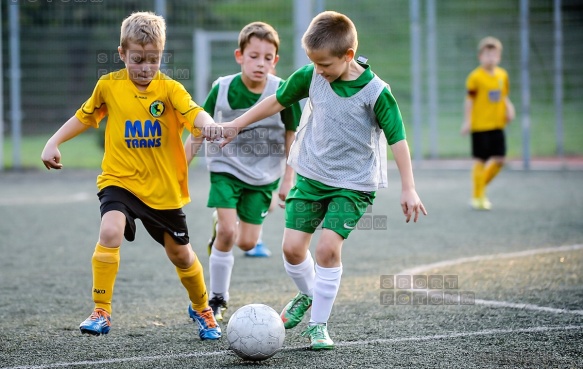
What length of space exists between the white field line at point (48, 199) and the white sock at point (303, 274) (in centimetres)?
775

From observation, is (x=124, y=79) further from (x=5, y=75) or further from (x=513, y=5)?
(x=513, y=5)

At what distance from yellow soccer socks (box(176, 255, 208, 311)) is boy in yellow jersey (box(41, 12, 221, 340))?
2cm

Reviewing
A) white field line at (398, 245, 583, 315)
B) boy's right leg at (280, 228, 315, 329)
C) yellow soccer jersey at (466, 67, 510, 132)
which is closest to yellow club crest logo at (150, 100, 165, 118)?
boy's right leg at (280, 228, 315, 329)

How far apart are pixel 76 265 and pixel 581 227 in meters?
→ 4.97

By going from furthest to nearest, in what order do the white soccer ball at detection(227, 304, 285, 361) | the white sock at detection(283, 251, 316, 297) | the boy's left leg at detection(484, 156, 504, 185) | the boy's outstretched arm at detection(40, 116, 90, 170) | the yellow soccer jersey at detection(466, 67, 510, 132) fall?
the yellow soccer jersey at detection(466, 67, 510, 132) → the boy's left leg at detection(484, 156, 504, 185) → the white sock at detection(283, 251, 316, 297) → the boy's outstretched arm at detection(40, 116, 90, 170) → the white soccer ball at detection(227, 304, 285, 361)

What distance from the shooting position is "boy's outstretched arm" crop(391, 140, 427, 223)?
169 inches

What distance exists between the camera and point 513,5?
19109 millimetres

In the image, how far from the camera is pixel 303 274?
16.2 feet

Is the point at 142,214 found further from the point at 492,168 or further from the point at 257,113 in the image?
the point at 492,168

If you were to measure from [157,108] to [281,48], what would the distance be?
13.7 meters

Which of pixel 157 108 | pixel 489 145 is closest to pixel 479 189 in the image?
pixel 489 145

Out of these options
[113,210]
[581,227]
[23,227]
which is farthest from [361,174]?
[23,227]

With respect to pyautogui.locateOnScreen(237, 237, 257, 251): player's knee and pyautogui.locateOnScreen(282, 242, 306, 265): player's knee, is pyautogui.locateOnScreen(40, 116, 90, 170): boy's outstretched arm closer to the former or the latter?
pyautogui.locateOnScreen(282, 242, 306, 265): player's knee

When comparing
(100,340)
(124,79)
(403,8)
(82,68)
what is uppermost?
(403,8)
